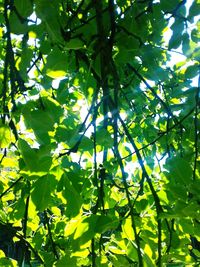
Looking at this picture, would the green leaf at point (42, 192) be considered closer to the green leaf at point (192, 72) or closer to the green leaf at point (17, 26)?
the green leaf at point (17, 26)

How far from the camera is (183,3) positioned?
915 millimetres

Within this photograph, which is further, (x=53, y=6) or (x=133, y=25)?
(x=133, y=25)

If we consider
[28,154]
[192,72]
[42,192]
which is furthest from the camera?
[192,72]

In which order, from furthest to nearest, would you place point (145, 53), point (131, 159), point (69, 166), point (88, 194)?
1. point (131, 159)
2. point (88, 194)
3. point (145, 53)
4. point (69, 166)

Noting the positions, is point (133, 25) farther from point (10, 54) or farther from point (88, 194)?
point (88, 194)

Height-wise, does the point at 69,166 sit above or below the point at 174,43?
below

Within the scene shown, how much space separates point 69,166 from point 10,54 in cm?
28

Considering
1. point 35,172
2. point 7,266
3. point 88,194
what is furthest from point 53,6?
point 7,266

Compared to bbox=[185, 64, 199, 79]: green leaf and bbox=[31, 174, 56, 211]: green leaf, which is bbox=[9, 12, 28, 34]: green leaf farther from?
bbox=[185, 64, 199, 79]: green leaf

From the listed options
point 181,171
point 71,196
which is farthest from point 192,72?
point 71,196

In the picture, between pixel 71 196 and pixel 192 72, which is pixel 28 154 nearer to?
pixel 71 196

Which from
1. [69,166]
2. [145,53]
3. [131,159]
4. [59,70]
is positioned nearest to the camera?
[59,70]

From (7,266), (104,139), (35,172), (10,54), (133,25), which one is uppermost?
(133,25)

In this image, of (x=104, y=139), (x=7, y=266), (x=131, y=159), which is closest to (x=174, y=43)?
(x=104, y=139)
